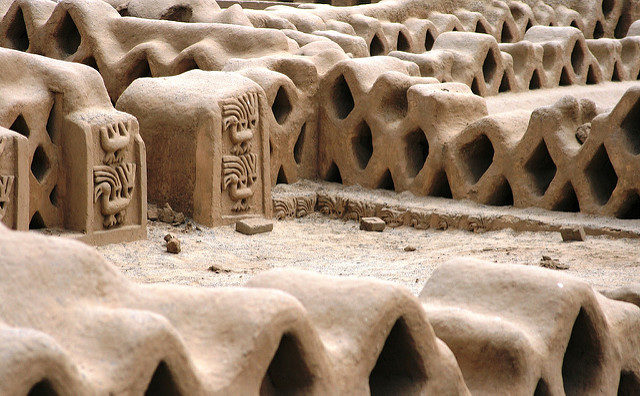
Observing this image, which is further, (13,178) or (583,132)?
(583,132)

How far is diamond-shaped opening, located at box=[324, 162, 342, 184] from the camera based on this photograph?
860 cm

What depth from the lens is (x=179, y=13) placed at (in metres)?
10.0

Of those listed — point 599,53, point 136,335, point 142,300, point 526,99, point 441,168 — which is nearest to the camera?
point 136,335

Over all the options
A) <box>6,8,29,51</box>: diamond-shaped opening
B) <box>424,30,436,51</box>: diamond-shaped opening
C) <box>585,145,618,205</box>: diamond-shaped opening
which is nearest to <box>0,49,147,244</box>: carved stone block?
<box>585,145,618,205</box>: diamond-shaped opening

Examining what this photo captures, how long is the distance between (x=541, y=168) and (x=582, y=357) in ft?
13.6

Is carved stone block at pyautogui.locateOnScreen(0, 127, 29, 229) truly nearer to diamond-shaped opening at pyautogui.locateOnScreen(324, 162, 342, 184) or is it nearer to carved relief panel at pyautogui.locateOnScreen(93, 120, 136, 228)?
carved relief panel at pyautogui.locateOnScreen(93, 120, 136, 228)

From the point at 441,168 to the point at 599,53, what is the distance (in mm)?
6018

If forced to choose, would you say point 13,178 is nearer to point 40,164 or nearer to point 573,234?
point 40,164

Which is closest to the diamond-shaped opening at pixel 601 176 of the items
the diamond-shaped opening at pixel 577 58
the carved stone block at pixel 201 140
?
the carved stone block at pixel 201 140

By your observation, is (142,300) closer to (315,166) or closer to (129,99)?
(129,99)

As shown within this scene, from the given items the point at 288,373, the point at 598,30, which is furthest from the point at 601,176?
the point at 598,30

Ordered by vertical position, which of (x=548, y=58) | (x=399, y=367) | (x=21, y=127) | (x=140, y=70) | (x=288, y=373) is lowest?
(x=548, y=58)

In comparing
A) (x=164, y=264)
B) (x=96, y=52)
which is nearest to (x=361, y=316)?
(x=164, y=264)

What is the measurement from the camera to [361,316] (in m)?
2.71
